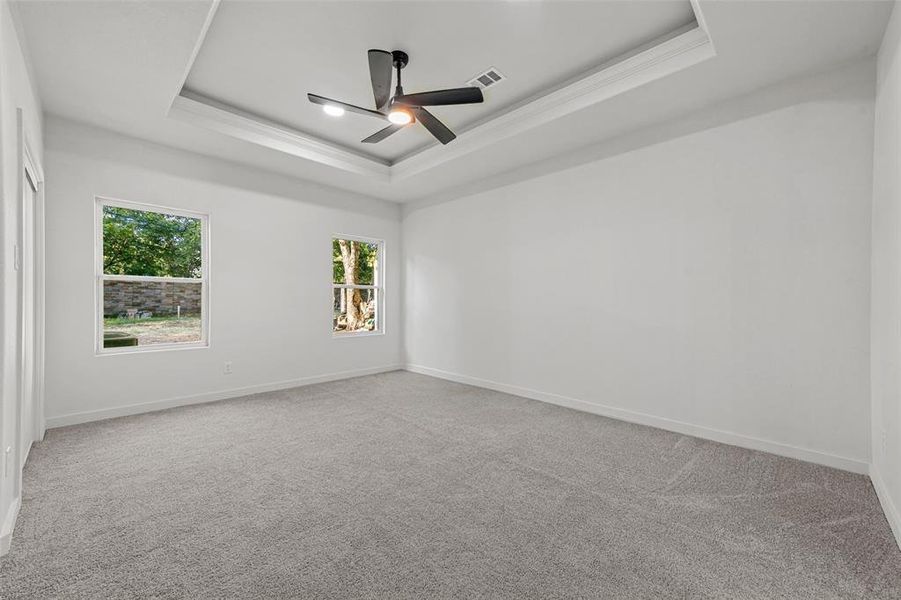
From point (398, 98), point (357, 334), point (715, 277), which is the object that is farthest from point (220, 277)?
point (715, 277)

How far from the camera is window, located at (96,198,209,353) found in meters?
3.89

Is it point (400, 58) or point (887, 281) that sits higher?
point (400, 58)

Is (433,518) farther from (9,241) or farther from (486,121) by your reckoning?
(486,121)

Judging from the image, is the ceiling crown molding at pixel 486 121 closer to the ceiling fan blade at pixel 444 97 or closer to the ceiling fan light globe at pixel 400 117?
the ceiling fan blade at pixel 444 97

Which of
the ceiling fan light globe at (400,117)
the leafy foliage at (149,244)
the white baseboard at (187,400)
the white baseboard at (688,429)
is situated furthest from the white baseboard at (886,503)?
the leafy foliage at (149,244)

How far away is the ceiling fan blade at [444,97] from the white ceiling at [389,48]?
0.38 metres

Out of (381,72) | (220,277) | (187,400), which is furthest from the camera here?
(220,277)

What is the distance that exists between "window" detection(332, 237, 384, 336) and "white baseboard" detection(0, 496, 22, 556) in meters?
3.67

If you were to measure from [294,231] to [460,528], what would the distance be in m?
4.22

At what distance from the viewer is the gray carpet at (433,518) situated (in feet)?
5.43

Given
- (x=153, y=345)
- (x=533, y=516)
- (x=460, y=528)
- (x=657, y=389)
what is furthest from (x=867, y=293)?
(x=153, y=345)

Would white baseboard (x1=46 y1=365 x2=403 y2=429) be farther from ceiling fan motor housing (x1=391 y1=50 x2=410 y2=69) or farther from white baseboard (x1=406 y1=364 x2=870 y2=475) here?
ceiling fan motor housing (x1=391 y1=50 x2=410 y2=69)

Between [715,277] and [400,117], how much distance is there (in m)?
2.83

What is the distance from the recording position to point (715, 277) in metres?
3.33
